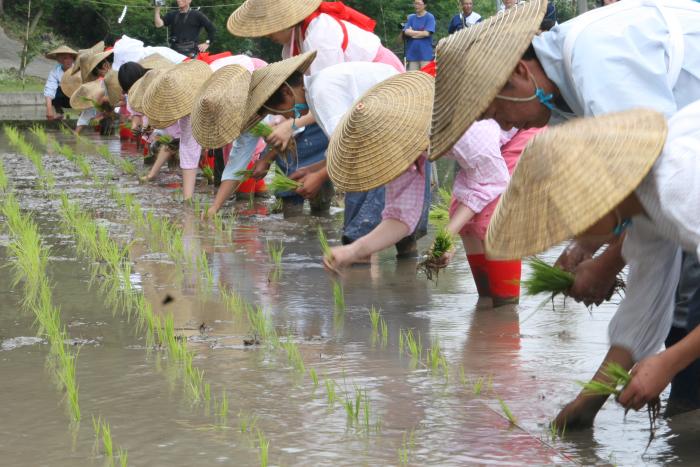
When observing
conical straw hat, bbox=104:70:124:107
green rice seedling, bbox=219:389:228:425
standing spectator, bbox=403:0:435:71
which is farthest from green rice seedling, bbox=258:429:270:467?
standing spectator, bbox=403:0:435:71

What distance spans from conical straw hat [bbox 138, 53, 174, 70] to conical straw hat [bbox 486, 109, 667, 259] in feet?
26.8

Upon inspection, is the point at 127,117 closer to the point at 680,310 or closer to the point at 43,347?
the point at 43,347

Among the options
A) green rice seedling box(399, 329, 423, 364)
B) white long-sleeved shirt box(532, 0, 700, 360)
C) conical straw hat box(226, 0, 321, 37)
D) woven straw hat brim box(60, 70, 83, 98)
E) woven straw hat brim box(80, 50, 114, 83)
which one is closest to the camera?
white long-sleeved shirt box(532, 0, 700, 360)

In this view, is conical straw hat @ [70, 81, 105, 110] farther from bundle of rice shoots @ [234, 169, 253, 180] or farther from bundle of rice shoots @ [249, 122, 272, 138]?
bundle of rice shoots @ [249, 122, 272, 138]

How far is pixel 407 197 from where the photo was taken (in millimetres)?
4812

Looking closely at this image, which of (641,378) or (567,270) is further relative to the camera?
(567,270)

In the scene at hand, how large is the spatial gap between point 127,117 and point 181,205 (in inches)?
238

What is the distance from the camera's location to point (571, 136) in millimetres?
2486

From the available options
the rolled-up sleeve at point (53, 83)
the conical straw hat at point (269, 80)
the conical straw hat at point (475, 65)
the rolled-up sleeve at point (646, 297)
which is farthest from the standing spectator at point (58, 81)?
the rolled-up sleeve at point (646, 297)

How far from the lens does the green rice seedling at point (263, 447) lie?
2742 millimetres

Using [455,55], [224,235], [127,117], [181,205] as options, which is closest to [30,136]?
[127,117]

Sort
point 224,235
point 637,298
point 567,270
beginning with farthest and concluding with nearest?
point 224,235
point 567,270
point 637,298

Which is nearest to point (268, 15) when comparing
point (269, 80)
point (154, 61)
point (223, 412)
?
point (269, 80)

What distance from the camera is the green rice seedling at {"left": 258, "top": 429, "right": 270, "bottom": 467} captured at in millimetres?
2742
